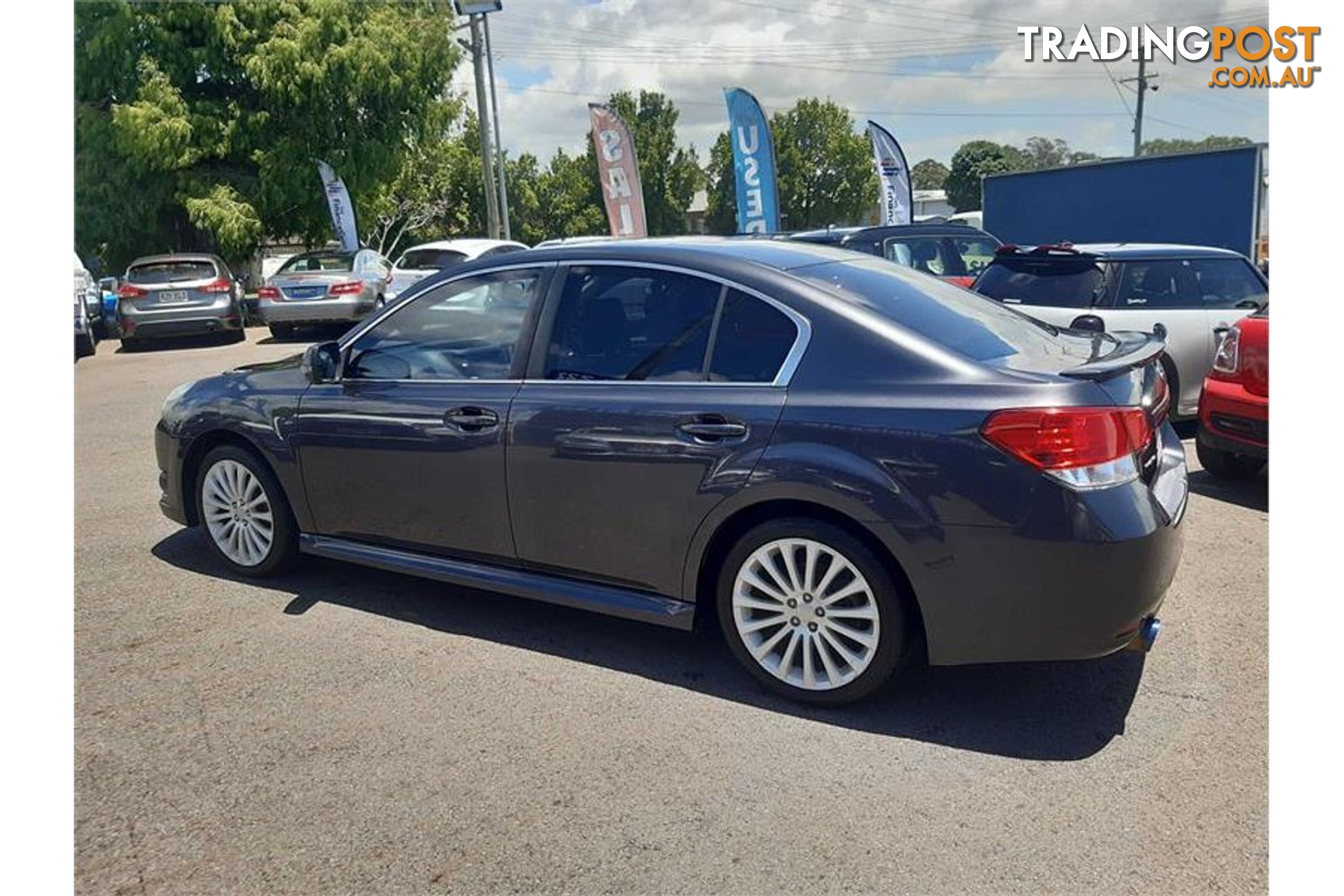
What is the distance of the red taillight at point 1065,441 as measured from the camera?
324 cm

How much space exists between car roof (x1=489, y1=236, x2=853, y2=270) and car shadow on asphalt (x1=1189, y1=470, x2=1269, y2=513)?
3.32 metres

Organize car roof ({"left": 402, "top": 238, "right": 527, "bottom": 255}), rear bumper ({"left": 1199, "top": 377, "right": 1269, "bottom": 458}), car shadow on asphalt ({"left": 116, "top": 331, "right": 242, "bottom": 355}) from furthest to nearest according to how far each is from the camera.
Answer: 1. car roof ({"left": 402, "top": 238, "right": 527, "bottom": 255})
2. car shadow on asphalt ({"left": 116, "top": 331, "right": 242, "bottom": 355})
3. rear bumper ({"left": 1199, "top": 377, "right": 1269, "bottom": 458})

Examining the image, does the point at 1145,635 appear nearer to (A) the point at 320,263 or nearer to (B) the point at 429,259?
(A) the point at 320,263

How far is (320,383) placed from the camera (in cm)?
470

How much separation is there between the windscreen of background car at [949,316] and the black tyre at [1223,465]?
2.74 metres

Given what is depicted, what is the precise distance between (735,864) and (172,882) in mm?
1519

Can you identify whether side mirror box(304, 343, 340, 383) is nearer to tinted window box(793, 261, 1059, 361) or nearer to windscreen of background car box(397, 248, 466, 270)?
tinted window box(793, 261, 1059, 361)

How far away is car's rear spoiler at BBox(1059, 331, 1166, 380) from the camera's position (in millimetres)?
3422

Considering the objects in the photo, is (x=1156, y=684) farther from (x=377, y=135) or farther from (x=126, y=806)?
(x=377, y=135)

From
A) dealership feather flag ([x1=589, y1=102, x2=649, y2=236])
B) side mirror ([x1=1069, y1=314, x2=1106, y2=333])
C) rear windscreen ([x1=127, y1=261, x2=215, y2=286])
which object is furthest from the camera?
dealership feather flag ([x1=589, y1=102, x2=649, y2=236])

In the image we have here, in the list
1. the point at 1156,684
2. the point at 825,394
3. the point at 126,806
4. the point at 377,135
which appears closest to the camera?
the point at 126,806

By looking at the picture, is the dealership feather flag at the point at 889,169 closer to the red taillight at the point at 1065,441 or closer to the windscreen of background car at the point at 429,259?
the windscreen of background car at the point at 429,259

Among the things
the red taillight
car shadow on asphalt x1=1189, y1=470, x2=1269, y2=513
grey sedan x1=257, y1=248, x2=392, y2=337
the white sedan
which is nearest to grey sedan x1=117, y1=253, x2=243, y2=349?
grey sedan x1=257, y1=248, x2=392, y2=337

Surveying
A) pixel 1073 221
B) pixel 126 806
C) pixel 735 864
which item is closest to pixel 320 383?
pixel 126 806
